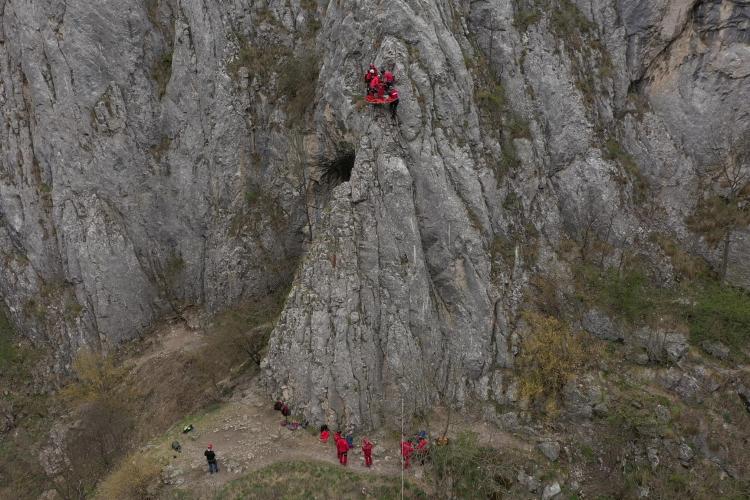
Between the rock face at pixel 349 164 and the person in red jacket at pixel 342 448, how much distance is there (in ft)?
5.66

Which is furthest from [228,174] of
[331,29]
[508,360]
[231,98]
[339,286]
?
[508,360]

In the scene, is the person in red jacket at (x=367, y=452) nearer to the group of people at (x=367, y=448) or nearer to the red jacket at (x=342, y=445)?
the group of people at (x=367, y=448)

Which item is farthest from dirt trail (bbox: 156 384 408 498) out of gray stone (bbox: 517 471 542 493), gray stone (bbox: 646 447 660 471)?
gray stone (bbox: 646 447 660 471)

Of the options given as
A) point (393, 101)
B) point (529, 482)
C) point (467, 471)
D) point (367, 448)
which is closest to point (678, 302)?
point (529, 482)

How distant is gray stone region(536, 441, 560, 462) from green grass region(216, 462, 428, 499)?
17.8ft

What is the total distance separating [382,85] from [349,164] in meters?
6.33

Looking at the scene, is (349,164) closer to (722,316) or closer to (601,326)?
(601,326)

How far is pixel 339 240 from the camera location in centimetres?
2052

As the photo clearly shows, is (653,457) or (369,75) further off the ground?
(369,75)

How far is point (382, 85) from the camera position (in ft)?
65.9

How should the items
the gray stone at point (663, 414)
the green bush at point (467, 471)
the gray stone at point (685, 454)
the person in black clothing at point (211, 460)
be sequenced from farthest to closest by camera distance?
the gray stone at point (663, 414)
the gray stone at point (685, 454)
the person in black clothing at point (211, 460)
the green bush at point (467, 471)

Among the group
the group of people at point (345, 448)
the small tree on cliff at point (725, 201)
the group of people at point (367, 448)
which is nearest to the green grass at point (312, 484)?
the group of people at point (345, 448)

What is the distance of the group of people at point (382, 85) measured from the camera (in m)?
20.0

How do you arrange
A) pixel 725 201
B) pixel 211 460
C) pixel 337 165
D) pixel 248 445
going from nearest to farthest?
pixel 211 460 → pixel 248 445 → pixel 725 201 → pixel 337 165
